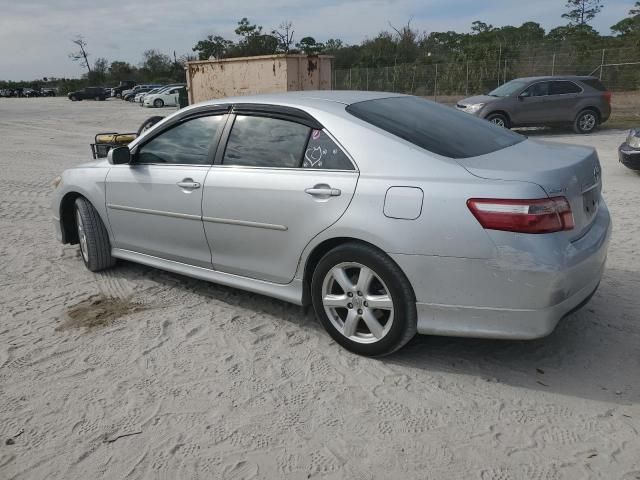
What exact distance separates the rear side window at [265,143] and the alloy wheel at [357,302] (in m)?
0.78

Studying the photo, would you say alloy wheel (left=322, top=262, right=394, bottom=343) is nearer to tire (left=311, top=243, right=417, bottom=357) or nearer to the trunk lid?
tire (left=311, top=243, right=417, bottom=357)

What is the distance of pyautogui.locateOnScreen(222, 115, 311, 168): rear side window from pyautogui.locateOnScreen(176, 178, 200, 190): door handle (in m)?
0.26

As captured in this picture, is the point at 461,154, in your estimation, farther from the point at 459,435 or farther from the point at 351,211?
the point at 459,435

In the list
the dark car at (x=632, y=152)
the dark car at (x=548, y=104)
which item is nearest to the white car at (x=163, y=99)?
the dark car at (x=548, y=104)

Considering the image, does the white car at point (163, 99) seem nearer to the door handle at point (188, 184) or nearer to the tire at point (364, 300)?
the door handle at point (188, 184)

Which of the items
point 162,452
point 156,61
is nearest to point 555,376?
point 162,452

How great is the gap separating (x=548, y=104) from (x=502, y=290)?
13.7 metres

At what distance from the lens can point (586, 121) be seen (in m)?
15.6

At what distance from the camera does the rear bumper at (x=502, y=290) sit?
9.70ft

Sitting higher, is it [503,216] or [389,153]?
[389,153]

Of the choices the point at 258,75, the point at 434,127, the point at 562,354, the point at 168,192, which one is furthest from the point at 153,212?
the point at 258,75

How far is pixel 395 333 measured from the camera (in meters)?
3.36

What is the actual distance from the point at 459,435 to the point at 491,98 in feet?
45.4

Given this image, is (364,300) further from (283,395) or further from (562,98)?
(562,98)
